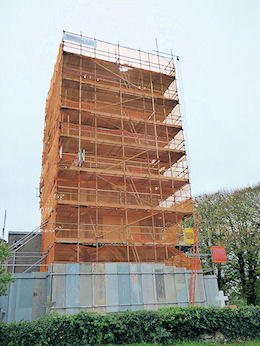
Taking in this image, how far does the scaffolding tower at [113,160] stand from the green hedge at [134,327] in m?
8.14

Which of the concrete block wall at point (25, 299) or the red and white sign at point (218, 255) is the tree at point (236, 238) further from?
the concrete block wall at point (25, 299)

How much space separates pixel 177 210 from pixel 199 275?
4.48 metres

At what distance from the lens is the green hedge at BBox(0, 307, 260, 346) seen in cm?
1048

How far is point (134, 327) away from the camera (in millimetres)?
11328

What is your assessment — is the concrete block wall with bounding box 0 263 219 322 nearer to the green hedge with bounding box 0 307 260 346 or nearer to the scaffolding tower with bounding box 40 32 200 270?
the scaffolding tower with bounding box 40 32 200 270

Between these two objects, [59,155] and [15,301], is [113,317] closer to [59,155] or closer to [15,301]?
[15,301]

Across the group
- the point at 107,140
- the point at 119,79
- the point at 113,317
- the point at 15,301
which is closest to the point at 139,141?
the point at 107,140

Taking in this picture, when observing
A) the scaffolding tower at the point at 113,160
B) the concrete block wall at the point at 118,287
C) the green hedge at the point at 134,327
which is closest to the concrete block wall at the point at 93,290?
the concrete block wall at the point at 118,287

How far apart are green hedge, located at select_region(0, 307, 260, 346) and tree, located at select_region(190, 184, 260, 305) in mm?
15370

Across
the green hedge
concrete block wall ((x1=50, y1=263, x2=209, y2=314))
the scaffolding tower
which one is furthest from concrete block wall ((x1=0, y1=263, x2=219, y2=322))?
the green hedge

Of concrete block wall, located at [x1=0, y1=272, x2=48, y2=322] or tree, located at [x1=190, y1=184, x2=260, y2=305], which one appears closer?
concrete block wall, located at [x1=0, y1=272, x2=48, y2=322]

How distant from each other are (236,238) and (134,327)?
1956cm

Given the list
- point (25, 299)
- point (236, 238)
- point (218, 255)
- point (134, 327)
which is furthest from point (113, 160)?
point (134, 327)

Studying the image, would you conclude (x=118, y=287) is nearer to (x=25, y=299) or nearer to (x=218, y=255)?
(x=25, y=299)
